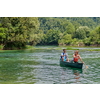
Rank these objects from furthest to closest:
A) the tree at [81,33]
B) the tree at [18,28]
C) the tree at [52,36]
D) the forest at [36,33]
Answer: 1. the tree at [81,33]
2. the tree at [52,36]
3. the forest at [36,33]
4. the tree at [18,28]

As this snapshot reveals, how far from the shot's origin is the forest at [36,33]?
38.1 meters

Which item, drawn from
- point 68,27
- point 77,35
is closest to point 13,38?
point 77,35

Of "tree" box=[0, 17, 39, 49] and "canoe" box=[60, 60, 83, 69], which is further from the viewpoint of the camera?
"tree" box=[0, 17, 39, 49]

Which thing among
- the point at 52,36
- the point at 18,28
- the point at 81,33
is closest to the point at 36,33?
the point at 18,28

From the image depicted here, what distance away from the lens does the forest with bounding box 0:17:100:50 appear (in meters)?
38.1

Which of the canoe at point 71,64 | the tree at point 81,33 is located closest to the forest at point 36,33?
the tree at point 81,33

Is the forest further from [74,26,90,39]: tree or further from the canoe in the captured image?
the canoe

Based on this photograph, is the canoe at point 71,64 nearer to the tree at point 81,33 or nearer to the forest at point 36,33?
the forest at point 36,33

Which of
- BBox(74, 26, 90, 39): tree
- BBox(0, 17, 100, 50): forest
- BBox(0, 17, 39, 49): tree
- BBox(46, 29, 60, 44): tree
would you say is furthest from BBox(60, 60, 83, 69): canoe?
BBox(74, 26, 90, 39): tree

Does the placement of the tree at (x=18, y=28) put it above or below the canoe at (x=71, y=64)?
above

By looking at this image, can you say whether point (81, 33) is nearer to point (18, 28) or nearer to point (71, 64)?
point (18, 28)

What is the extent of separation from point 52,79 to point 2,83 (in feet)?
8.82

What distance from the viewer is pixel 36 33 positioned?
46.0 metres
